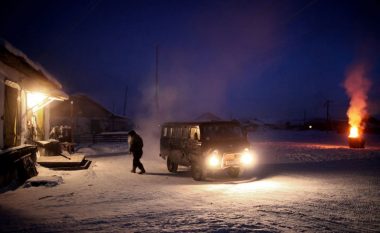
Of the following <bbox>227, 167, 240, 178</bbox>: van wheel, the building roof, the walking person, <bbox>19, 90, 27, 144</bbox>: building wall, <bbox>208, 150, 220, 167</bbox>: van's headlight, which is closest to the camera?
the building roof

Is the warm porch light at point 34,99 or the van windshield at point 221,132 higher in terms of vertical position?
the warm porch light at point 34,99

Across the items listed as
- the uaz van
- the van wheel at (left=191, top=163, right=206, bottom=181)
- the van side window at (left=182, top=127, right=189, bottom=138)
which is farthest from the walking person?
the van wheel at (left=191, top=163, right=206, bottom=181)

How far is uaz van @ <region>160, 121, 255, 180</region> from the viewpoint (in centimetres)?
1262

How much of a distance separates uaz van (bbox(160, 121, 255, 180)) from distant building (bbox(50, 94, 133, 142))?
27503 mm

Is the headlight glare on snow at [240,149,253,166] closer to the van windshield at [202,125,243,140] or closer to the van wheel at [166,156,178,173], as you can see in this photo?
the van windshield at [202,125,243,140]

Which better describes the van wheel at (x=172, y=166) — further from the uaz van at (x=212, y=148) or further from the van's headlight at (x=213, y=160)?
the van's headlight at (x=213, y=160)

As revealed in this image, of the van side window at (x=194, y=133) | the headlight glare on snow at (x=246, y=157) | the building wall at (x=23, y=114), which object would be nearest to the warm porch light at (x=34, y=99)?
the building wall at (x=23, y=114)

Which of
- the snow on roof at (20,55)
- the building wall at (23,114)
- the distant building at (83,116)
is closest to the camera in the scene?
the snow on roof at (20,55)

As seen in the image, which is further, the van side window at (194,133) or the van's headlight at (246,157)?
the van side window at (194,133)

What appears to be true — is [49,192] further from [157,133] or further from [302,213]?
[157,133]

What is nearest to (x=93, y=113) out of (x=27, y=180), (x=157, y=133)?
(x=157, y=133)

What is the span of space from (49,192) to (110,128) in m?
37.8

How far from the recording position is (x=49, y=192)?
32.0ft

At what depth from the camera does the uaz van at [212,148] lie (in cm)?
1262
